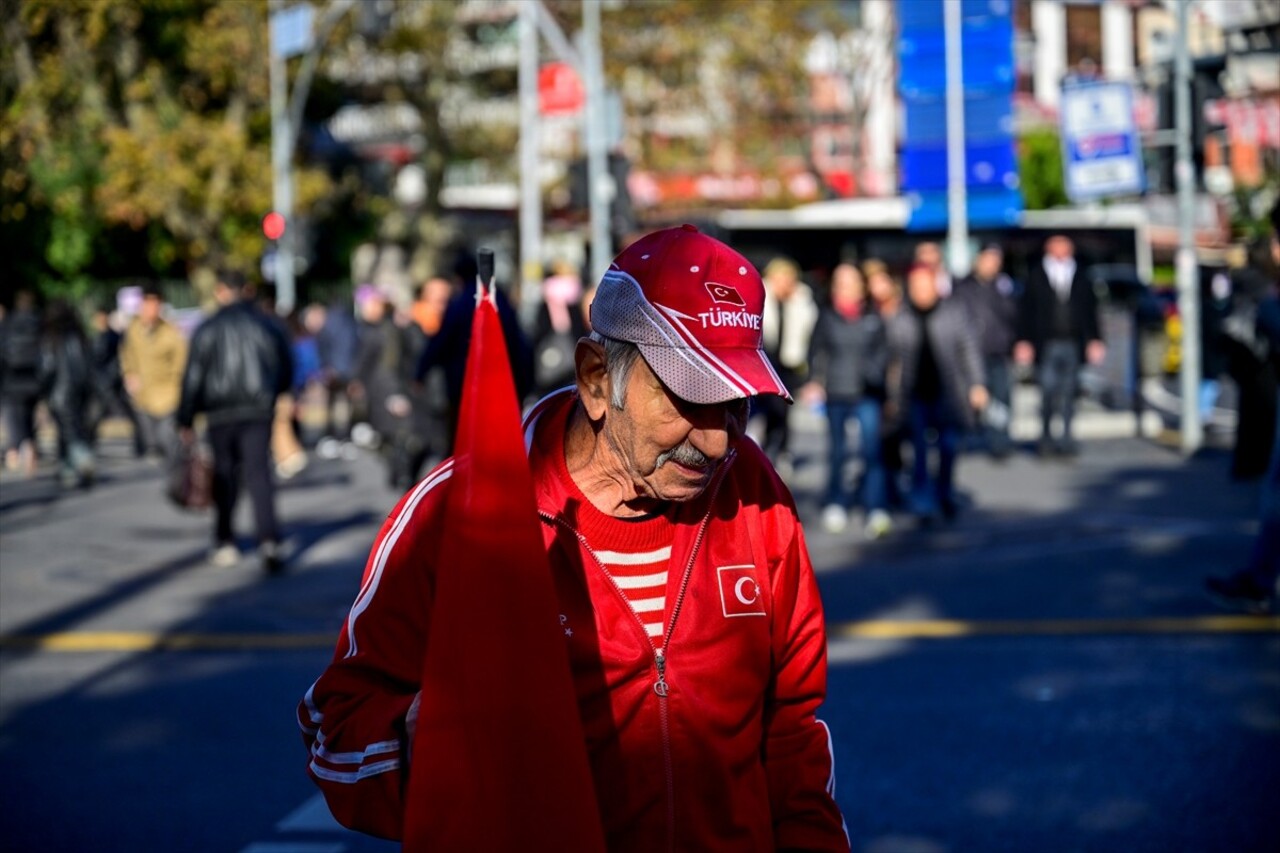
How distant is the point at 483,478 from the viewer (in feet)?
7.64

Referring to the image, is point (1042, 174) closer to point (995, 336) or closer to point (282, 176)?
point (282, 176)

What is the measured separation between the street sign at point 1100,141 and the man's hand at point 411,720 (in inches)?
726

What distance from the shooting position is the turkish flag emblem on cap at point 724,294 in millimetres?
2588

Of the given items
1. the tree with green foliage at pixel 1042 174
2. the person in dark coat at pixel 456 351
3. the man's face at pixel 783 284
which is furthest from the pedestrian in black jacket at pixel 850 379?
the tree with green foliage at pixel 1042 174

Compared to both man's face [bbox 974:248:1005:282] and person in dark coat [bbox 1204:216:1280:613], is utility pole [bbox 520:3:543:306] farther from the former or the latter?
person in dark coat [bbox 1204:216:1280:613]

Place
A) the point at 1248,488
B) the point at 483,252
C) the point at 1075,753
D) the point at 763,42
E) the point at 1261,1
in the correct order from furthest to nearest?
the point at 763,42, the point at 1261,1, the point at 1248,488, the point at 1075,753, the point at 483,252

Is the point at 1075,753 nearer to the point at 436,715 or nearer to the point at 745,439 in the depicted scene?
the point at 745,439

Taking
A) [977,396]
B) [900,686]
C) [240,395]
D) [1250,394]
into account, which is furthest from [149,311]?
[900,686]

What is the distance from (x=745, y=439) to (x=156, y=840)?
3502 millimetres

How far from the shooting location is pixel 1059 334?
17.6 m

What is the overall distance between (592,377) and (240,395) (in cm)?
908

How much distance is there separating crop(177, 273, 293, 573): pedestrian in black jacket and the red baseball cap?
9177mm

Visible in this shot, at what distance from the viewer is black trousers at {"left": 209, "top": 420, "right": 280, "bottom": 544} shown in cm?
1162

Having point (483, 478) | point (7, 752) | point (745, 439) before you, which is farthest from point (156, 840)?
point (483, 478)
